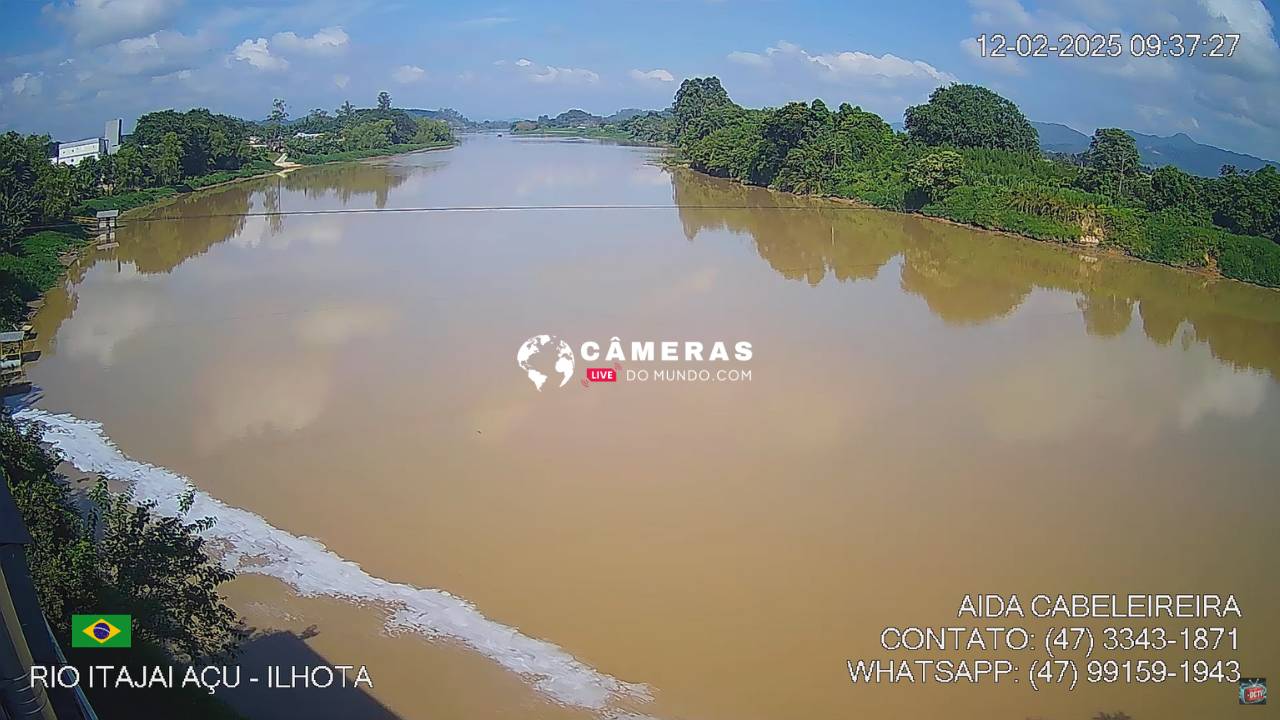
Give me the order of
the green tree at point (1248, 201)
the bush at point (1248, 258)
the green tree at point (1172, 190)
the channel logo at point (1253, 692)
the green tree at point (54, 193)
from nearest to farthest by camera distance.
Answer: the channel logo at point (1253, 692), the bush at point (1248, 258), the green tree at point (1248, 201), the green tree at point (1172, 190), the green tree at point (54, 193)

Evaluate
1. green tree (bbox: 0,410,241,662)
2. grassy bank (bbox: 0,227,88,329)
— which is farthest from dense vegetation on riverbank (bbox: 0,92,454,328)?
green tree (bbox: 0,410,241,662)

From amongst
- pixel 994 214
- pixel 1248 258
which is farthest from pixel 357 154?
pixel 1248 258

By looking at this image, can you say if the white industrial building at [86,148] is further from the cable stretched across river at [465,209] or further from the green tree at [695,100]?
the green tree at [695,100]

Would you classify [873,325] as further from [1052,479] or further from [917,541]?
[917,541]

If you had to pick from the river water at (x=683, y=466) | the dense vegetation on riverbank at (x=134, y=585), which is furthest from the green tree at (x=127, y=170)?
the dense vegetation on riverbank at (x=134, y=585)

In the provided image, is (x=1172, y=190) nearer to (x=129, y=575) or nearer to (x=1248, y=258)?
(x=1248, y=258)

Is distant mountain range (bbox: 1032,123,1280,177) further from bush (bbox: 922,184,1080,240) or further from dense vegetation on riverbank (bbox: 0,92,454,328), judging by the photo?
dense vegetation on riverbank (bbox: 0,92,454,328)

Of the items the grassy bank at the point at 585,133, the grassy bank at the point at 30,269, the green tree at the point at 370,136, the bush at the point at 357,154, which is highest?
the grassy bank at the point at 585,133
